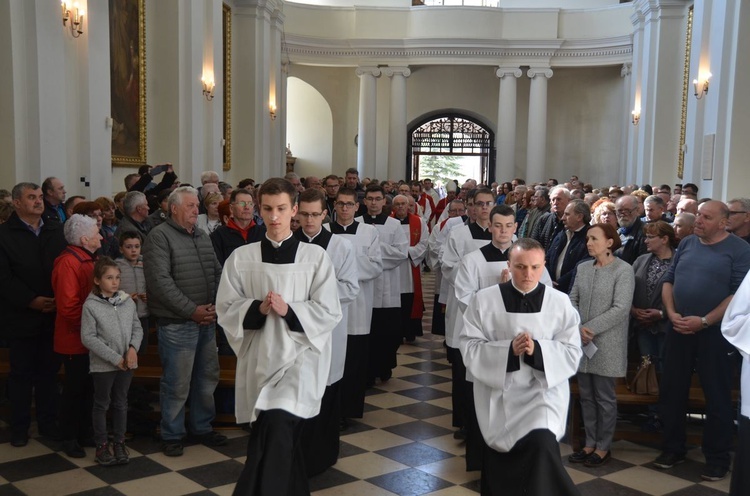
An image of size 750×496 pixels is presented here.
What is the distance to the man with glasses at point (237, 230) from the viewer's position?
6.73m

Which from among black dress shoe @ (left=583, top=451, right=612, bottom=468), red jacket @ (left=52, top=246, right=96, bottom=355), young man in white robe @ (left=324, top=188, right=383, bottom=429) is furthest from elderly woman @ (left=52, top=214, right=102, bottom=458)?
black dress shoe @ (left=583, top=451, right=612, bottom=468)

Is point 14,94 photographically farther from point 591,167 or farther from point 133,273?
point 591,167

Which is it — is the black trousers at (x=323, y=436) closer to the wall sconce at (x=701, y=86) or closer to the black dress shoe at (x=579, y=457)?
the black dress shoe at (x=579, y=457)

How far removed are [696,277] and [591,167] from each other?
2109 centimetres

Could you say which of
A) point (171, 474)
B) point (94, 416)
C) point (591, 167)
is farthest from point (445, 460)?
point (591, 167)

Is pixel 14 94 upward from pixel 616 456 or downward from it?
upward

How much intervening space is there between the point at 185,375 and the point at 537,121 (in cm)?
1918

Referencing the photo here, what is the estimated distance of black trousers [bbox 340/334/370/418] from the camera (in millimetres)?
6938

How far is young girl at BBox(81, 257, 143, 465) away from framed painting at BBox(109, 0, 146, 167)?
565cm

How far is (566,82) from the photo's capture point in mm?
26703

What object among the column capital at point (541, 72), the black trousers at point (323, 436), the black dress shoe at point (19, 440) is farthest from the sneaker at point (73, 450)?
the column capital at point (541, 72)

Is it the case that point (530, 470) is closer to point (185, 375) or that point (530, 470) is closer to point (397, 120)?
point (185, 375)

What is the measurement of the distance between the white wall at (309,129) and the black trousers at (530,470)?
23.0 m

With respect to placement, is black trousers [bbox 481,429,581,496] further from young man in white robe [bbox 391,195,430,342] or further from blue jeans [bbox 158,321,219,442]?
young man in white robe [bbox 391,195,430,342]
